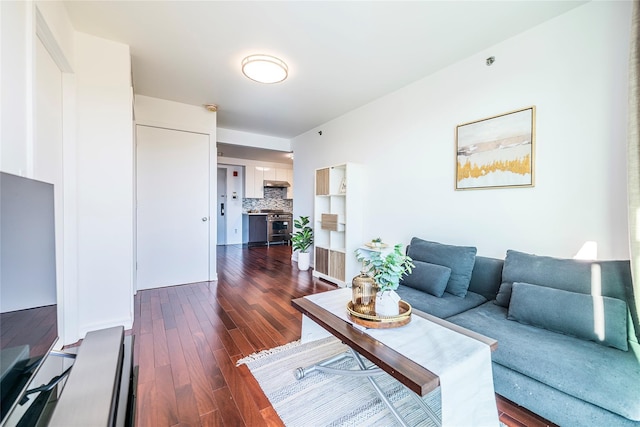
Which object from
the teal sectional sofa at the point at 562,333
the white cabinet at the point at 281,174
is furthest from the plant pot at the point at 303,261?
the white cabinet at the point at 281,174

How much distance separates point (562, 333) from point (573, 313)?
15cm

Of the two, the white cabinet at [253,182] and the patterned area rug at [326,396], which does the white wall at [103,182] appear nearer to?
the patterned area rug at [326,396]

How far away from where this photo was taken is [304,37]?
7.33 feet

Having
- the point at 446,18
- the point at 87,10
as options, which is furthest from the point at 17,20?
the point at 446,18

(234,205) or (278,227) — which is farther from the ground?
(234,205)

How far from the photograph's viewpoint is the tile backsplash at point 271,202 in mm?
7914

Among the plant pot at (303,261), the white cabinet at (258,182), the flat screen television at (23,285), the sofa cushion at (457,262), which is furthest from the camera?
the white cabinet at (258,182)

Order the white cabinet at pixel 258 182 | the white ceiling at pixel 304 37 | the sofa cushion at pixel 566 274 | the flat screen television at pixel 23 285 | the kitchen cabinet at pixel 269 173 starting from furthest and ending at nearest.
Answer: the kitchen cabinet at pixel 269 173 → the white cabinet at pixel 258 182 → the white ceiling at pixel 304 37 → the sofa cushion at pixel 566 274 → the flat screen television at pixel 23 285

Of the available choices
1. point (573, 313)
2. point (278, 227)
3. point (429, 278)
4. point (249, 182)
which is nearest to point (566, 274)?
point (573, 313)

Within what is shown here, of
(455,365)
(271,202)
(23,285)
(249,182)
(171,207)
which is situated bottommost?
(455,365)

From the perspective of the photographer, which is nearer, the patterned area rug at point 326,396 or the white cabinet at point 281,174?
the patterned area rug at point 326,396

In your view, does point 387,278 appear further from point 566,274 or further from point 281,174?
point 281,174

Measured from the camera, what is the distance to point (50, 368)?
1.06m

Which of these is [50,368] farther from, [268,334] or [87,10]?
[87,10]
